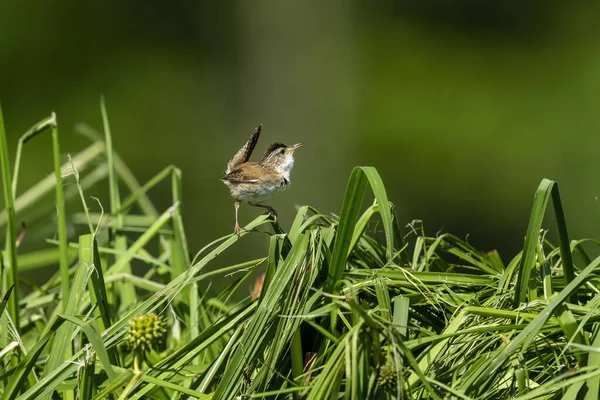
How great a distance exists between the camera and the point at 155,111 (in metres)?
9.62

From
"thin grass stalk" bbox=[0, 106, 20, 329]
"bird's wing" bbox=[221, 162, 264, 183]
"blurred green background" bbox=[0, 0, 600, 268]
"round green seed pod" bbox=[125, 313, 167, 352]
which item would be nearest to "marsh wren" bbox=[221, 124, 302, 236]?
"bird's wing" bbox=[221, 162, 264, 183]

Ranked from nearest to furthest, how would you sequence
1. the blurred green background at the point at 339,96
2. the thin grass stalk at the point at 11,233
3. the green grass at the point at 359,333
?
the green grass at the point at 359,333 → the thin grass stalk at the point at 11,233 → the blurred green background at the point at 339,96

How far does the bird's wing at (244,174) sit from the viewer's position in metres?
2.12

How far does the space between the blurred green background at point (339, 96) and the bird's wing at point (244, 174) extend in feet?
17.3

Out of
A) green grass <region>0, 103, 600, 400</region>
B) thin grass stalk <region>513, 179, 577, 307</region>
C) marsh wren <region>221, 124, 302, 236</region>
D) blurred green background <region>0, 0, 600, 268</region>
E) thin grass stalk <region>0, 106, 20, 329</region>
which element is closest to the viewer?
green grass <region>0, 103, 600, 400</region>

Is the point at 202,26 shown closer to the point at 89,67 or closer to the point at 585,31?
the point at 89,67

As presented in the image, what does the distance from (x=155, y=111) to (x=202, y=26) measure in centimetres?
231

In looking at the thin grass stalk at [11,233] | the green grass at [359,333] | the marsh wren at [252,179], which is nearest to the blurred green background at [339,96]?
the marsh wren at [252,179]

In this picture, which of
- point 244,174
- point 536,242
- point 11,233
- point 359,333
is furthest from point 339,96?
point 359,333

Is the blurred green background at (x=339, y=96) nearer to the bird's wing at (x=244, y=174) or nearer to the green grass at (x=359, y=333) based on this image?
the bird's wing at (x=244, y=174)

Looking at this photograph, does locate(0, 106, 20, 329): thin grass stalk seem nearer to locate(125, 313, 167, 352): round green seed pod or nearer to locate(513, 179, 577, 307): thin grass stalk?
locate(125, 313, 167, 352): round green seed pod

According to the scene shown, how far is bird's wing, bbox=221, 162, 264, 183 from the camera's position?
2120 millimetres

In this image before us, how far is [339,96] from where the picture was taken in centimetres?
963

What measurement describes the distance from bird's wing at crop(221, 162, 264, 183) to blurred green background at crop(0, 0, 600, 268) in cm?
526
